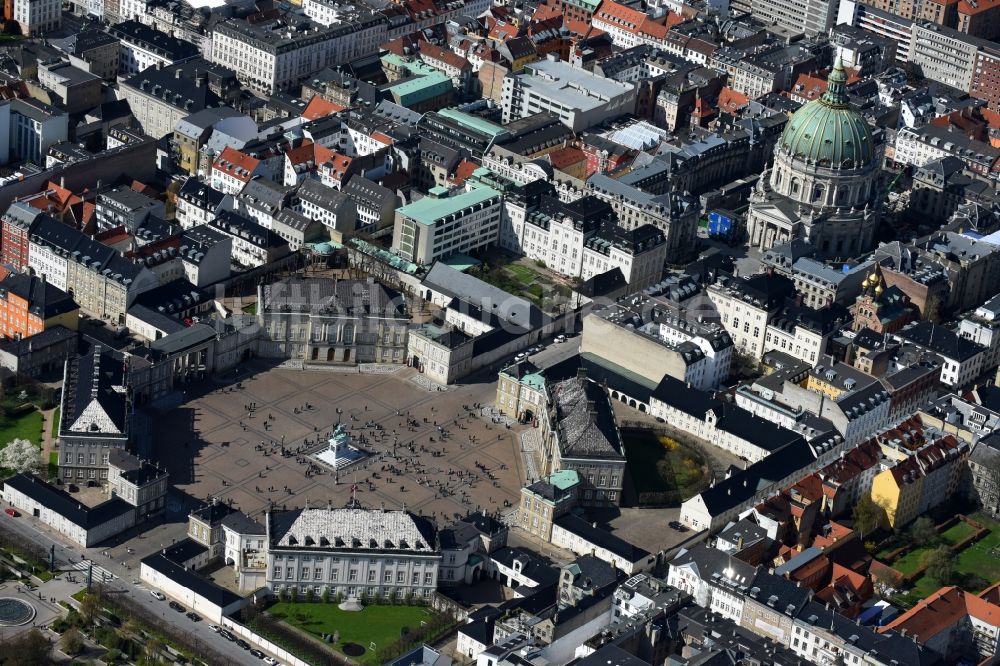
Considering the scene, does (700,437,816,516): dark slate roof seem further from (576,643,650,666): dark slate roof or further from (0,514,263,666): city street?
(0,514,263,666): city street

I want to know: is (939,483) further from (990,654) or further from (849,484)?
(990,654)

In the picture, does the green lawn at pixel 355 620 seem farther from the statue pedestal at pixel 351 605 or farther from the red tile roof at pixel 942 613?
the red tile roof at pixel 942 613

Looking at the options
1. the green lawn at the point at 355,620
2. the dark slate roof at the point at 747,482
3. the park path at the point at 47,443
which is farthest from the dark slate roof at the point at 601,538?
the park path at the point at 47,443

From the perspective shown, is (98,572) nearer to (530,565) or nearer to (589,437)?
(530,565)

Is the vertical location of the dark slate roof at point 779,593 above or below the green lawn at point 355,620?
above

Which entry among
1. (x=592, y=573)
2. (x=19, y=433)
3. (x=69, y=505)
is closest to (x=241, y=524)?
(x=69, y=505)
